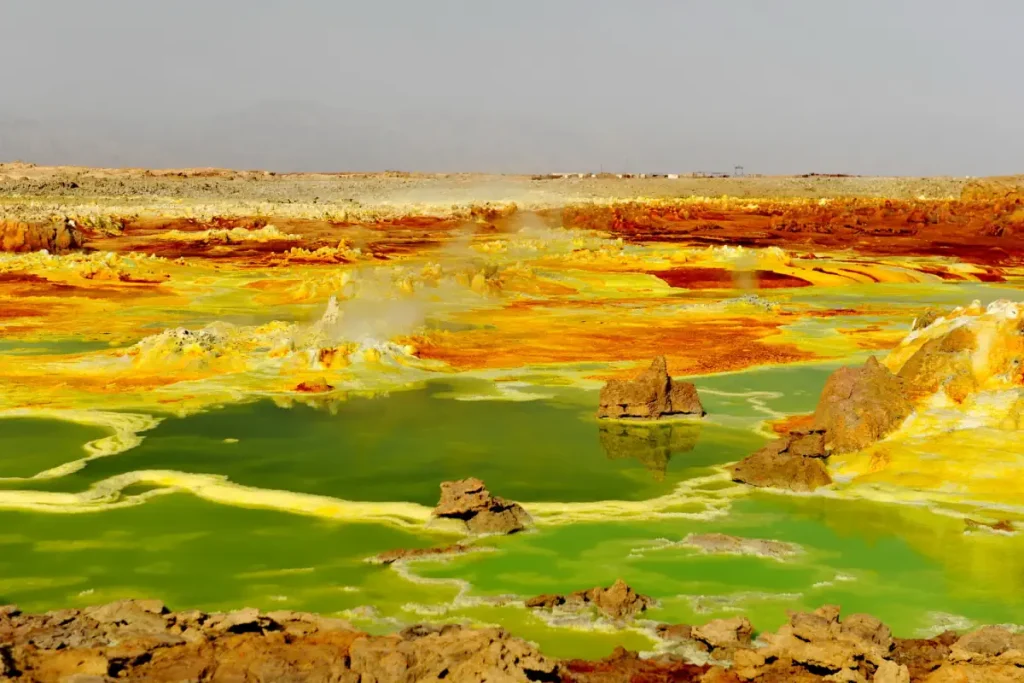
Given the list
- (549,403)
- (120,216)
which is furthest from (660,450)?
(120,216)

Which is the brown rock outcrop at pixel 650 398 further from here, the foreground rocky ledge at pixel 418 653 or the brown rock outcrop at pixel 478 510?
the foreground rocky ledge at pixel 418 653

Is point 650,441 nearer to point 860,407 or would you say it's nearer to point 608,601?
point 860,407

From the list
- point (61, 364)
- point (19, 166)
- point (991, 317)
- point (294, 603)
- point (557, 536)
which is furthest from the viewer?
point (19, 166)

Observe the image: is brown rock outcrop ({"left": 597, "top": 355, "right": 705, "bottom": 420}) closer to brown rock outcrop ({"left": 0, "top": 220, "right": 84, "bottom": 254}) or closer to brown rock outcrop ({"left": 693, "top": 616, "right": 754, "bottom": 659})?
brown rock outcrop ({"left": 693, "top": 616, "right": 754, "bottom": 659})

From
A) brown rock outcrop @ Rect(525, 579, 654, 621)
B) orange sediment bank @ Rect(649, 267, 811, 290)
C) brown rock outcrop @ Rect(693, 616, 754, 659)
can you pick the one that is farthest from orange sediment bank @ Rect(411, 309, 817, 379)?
brown rock outcrop @ Rect(693, 616, 754, 659)

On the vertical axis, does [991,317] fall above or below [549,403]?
above

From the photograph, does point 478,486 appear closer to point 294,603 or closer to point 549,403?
point 294,603

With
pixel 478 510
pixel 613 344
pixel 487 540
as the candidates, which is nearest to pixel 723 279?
pixel 613 344
